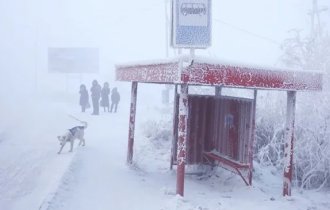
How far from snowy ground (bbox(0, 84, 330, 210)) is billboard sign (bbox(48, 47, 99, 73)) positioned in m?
23.8

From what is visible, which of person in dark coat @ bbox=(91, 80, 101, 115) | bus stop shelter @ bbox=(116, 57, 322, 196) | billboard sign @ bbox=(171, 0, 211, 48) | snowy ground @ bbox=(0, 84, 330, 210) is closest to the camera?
bus stop shelter @ bbox=(116, 57, 322, 196)

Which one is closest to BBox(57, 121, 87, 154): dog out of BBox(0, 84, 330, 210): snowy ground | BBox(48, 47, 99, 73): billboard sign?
BBox(0, 84, 330, 210): snowy ground

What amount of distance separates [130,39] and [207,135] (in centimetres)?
10668

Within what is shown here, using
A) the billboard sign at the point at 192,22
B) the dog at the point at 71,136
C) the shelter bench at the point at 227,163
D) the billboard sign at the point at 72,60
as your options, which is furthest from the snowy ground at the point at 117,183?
the billboard sign at the point at 72,60

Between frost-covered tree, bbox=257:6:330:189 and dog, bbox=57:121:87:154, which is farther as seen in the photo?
dog, bbox=57:121:87:154

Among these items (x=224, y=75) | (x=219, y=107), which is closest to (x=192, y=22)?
(x=224, y=75)

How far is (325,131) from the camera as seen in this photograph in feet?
33.0

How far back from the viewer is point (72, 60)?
36.9 metres

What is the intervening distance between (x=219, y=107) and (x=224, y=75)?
2.97 m

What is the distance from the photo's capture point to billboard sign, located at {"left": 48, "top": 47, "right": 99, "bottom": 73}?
36.6 metres

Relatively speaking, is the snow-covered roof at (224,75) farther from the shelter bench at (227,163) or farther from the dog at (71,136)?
the dog at (71,136)

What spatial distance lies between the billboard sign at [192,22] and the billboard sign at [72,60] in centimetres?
3102

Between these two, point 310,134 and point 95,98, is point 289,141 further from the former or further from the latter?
point 95,98

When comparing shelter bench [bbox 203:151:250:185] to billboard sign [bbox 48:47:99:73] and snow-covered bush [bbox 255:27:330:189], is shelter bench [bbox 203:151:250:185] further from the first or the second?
billboard sign [bbox 48:47:99:73]
